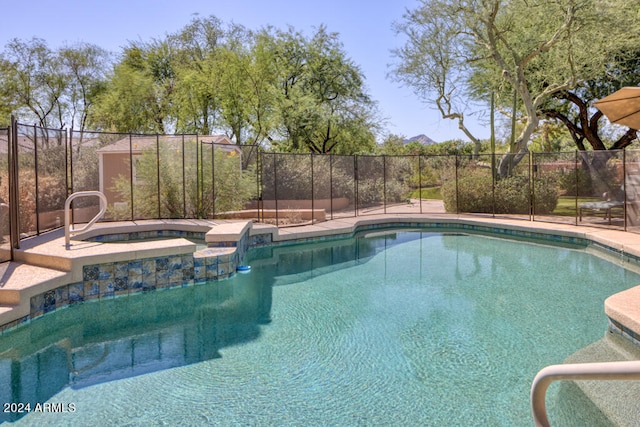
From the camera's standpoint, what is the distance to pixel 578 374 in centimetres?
119

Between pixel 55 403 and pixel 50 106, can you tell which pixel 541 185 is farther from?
pixel 50 106

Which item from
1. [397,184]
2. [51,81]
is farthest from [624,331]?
[51,81]

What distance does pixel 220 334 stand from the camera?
4398 millimetres

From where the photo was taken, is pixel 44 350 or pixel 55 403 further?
pixel 44 350

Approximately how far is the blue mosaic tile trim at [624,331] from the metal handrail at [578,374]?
10.1 ft

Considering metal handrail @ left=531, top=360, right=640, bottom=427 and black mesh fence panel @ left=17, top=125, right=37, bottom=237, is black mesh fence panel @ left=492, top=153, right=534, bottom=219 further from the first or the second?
metal handrail @ left=531, top=360, right=640, bottom=427

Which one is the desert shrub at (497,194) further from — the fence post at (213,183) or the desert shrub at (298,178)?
the fence post at (213,183)

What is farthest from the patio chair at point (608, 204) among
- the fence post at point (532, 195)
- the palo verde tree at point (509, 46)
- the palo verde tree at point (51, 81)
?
the palo verde tree at point (51, 81)

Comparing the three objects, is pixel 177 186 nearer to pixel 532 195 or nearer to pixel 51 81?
pixel 532 195

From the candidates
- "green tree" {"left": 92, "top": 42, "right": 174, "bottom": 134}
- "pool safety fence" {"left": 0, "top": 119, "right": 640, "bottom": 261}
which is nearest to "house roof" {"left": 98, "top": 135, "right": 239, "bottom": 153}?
"pool safety fence" {"left": 0, "top": 119, "right": 640, "bottom": 261}

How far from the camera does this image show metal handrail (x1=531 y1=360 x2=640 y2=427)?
1102 mm

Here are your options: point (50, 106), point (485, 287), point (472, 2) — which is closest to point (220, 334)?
point (485, 287)

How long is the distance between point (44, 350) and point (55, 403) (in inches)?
45.4

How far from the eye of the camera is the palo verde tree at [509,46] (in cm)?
1179
